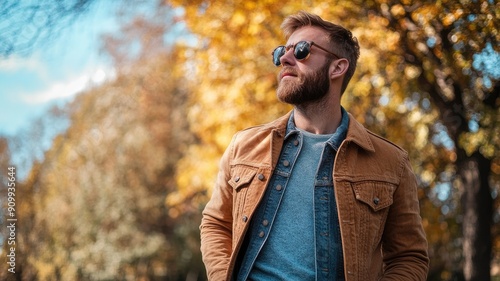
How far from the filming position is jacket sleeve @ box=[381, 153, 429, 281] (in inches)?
118

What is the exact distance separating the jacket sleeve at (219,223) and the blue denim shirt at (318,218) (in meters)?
0.14

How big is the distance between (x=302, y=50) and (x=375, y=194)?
772 mm

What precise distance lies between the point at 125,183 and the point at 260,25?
1712 centimetres

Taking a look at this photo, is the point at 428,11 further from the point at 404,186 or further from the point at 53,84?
the point at 53,84

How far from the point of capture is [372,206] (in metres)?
2.96

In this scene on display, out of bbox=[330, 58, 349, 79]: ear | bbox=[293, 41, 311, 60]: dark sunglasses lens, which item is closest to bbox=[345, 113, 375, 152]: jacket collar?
bbox=[330, 58, 349, 79]: ear

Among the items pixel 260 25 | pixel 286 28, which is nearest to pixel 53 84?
pixel 260 25

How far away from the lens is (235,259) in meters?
2.93

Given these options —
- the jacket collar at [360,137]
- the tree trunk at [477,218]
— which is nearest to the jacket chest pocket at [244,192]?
the jacket collar at [360,137]

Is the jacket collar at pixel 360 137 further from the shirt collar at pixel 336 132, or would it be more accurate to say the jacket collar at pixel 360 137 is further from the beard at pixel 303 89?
the beard at pixel 303 89

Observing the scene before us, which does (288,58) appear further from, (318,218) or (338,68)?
(318,218)

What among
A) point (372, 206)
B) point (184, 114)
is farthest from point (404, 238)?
point (184, 114)

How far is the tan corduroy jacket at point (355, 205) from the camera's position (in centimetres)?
292

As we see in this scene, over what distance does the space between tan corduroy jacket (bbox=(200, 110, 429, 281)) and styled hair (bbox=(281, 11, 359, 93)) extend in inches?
14.2
